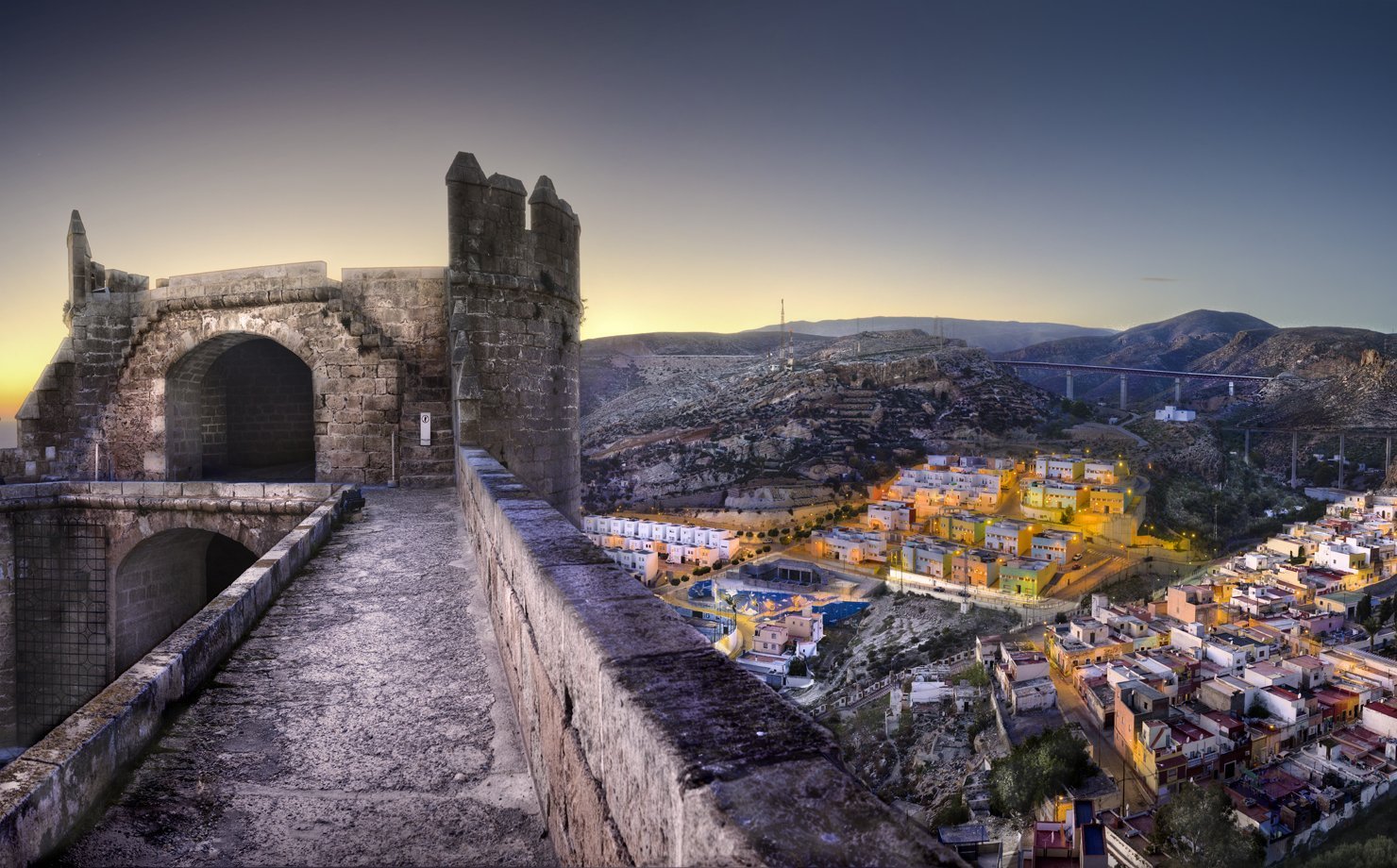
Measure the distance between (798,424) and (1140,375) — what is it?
40.4m

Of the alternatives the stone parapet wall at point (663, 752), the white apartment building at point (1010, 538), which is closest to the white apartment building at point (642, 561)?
the white apartment building at point (1010, 538)

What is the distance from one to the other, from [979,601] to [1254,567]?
1419cm

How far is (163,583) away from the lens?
1007 cm

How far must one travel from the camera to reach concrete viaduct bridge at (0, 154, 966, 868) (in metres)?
1.48

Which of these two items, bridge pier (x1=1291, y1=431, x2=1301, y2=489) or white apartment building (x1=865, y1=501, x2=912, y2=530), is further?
bridge pier (x1=1291, y1=431, x2=1301, y2=489)

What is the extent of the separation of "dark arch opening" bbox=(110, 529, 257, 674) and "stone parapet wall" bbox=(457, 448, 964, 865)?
27.2 feet

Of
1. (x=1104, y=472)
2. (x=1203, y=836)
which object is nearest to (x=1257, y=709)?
(x=1203, y=836)

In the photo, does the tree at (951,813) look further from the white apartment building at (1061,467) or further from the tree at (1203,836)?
the white apartment building at (1061,467)

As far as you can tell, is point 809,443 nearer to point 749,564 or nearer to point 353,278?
point 749,564

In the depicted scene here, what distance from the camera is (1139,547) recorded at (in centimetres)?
5156

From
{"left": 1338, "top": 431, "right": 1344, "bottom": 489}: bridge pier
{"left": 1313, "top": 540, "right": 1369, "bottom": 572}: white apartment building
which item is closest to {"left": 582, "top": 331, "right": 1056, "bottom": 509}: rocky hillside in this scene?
{"left": 1338, "top": 431, "right": 1344, "bottom": 489}: bridge pier

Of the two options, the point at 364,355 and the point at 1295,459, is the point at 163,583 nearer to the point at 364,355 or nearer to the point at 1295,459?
the point at 364,355

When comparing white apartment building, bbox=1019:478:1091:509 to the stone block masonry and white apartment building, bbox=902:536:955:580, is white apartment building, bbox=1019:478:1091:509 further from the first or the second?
the stone block masonry

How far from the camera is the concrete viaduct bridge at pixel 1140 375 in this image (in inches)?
2734
